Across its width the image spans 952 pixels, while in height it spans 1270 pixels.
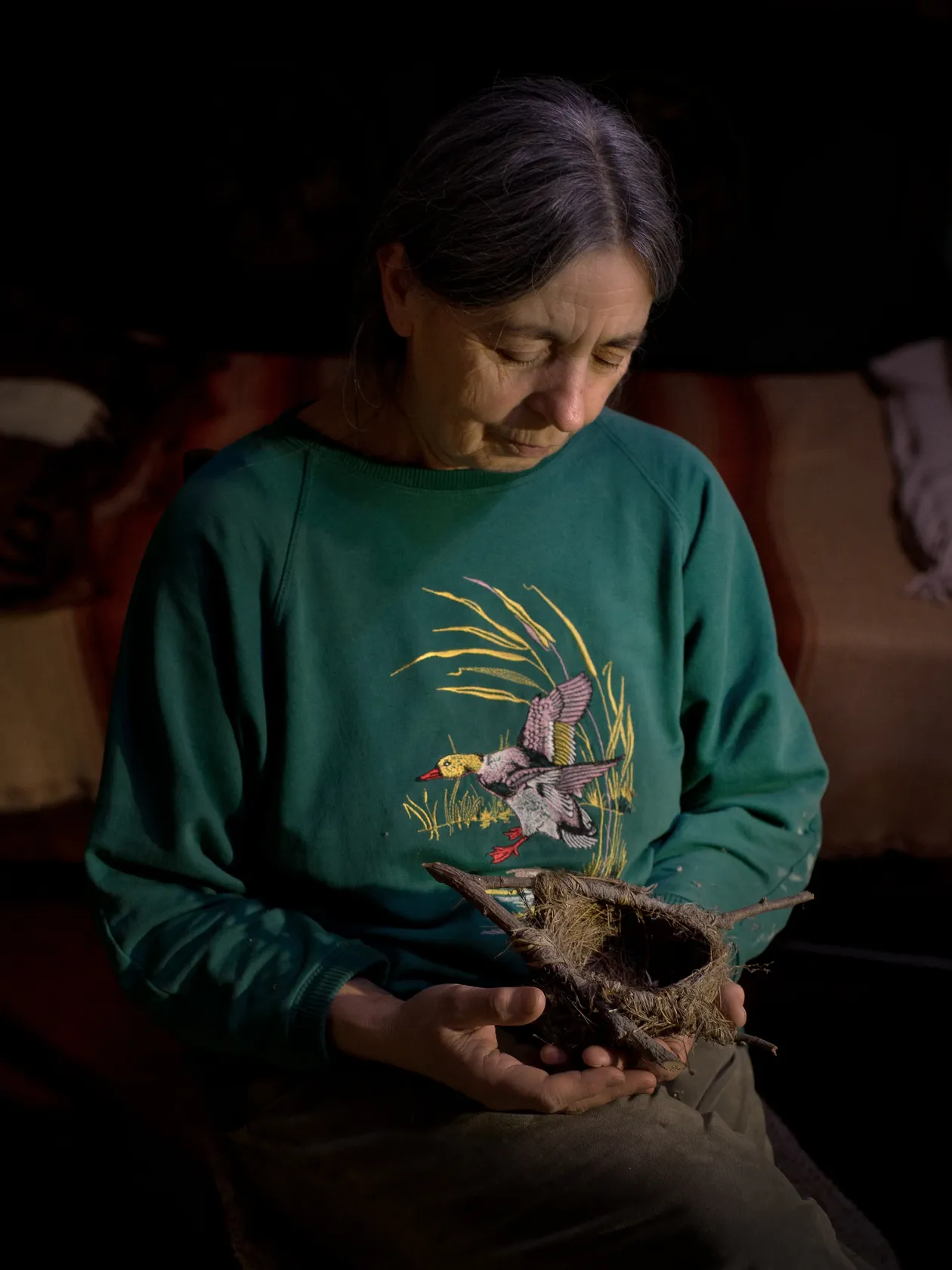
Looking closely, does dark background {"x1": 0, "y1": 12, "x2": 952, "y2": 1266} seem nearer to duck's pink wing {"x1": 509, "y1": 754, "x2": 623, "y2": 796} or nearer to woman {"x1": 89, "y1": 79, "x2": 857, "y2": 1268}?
woman {"x1": 89, "y1": 79, "x2": 857, "y2": 1268}

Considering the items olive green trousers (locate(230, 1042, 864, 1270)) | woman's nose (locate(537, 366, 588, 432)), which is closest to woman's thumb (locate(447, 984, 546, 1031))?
olive green trousers (locate(230, 1042, 864, 1270))

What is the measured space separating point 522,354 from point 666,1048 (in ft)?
2.03

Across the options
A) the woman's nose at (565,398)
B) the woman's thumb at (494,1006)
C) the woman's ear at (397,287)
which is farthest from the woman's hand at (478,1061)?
the woman's ear at (397,287)

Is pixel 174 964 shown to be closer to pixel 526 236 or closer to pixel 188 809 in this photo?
pixel 188 809

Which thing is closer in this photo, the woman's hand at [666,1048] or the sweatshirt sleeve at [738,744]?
the woman's hand at [666,1048]

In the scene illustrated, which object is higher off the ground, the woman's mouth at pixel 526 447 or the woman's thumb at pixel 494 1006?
the woman's mouth at pixel 526 447

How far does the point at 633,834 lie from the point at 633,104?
2.19 metres

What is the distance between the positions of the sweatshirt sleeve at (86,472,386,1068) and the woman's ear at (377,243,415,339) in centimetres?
22

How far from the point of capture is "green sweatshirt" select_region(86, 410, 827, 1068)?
118cm

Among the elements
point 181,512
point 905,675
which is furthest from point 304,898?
point 905,675

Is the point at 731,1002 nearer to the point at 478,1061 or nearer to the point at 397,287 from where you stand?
the point at 478,1061

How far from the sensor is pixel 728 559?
1365 millimetres

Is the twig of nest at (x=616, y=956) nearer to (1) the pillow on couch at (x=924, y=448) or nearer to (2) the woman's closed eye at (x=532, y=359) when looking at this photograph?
(2) the woman's closed eye at (x=532, y=359)

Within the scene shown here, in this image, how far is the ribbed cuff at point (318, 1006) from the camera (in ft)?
3.67
